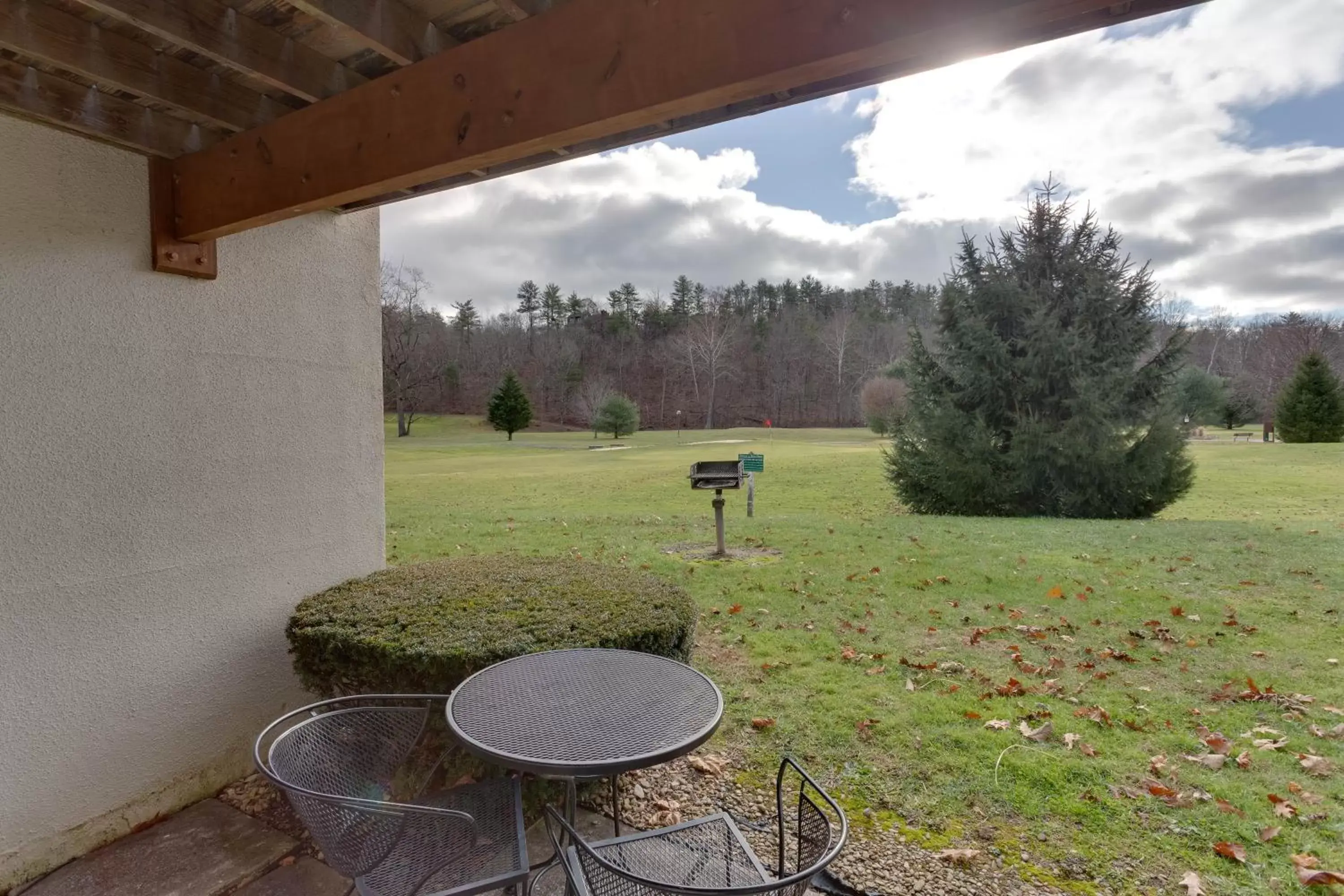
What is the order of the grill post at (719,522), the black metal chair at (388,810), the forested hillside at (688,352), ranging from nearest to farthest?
1. the black metal chair at (388,810)
2. the grill post at (719,522)
3. the forested hillside at (688,352)

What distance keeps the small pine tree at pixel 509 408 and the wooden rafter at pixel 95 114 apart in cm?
3265

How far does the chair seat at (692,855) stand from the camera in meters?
1.46

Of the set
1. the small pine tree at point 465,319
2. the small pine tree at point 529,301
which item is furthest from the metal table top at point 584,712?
the small pine tree at point 529,301

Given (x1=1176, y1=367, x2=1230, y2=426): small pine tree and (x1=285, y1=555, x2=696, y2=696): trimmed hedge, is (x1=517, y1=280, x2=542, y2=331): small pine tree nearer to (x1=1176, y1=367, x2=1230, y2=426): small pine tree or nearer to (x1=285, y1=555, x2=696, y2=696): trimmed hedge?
(x1=1176, y1=367, x2=1230, y2=426): small pine tree

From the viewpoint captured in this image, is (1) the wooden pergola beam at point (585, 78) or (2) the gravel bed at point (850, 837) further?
(2) the gravel bed at point (850, 837)

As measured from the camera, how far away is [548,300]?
47.3m

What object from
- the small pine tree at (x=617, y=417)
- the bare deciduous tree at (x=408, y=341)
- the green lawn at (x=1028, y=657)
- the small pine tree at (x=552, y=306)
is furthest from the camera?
the small pine tree at (x=552, y=306)

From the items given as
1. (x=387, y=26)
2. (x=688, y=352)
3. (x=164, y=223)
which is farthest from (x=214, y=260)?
(x=688, y=352)

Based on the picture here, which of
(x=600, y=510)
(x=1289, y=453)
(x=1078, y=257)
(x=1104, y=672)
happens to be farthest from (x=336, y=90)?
(x=1289, y=453)

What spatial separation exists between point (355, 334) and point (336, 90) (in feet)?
4.33

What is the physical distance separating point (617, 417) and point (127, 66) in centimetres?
3188

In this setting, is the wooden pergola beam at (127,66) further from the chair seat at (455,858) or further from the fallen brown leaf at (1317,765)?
the fallen brown leaf at (1317,765)

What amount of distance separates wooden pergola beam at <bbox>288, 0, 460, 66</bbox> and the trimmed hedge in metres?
1.85

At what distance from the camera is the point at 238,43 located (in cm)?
180
